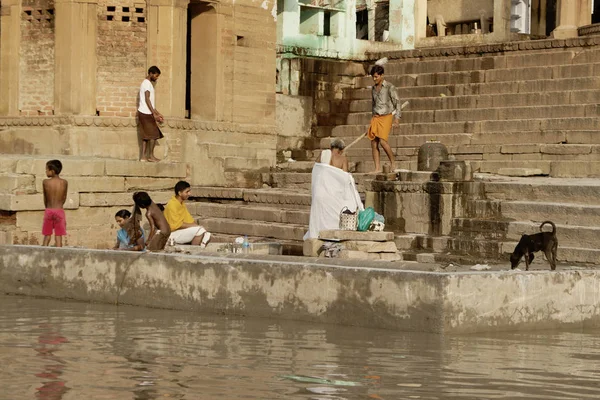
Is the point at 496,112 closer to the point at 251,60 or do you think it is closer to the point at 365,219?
the point at 251,60

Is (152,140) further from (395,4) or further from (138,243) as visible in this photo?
(395,4)

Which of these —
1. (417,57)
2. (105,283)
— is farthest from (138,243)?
(417,57)

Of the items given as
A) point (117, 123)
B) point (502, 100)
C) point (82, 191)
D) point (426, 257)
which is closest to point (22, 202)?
point (82, 191)

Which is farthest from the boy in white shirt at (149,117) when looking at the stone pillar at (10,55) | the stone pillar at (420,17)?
the stone pillar at (420,17)

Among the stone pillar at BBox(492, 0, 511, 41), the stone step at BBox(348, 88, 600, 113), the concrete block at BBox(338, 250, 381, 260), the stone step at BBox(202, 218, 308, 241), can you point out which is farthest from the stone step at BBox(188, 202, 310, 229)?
the stone pillar at BBox(492, 0, 511, 41)

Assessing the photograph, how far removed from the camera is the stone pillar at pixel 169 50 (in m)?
17.0

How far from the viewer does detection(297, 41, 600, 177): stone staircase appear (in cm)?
1570

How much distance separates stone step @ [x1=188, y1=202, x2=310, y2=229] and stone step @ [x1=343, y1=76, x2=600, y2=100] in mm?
3696

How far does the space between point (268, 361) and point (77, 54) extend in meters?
9.74

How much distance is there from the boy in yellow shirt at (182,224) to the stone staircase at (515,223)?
2110 millimetres

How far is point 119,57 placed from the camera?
16.9 metres

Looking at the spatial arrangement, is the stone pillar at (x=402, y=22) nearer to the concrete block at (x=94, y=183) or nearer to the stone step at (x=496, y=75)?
the stone step at (x=496, y=75)

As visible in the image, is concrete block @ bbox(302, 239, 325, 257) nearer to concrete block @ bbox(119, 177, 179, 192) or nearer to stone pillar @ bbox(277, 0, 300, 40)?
concrete block @ bbox(119, 177, 179, 192)

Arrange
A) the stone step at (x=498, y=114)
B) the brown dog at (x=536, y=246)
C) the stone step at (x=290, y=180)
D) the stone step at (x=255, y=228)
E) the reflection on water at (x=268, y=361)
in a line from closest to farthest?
the reflection on water at (x=268, y=361)
the brown dog at (x=536, y=246)
the stone step at (x=255, y=228)
the stone step at (x=498, y=114)
the stone step at (x=290, y=180)
